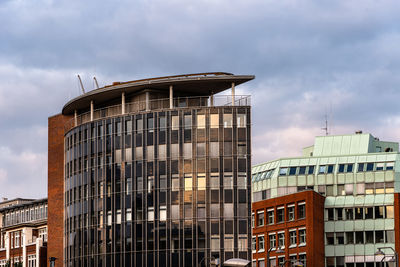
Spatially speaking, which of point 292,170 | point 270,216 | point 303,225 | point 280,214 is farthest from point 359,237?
point 292,170

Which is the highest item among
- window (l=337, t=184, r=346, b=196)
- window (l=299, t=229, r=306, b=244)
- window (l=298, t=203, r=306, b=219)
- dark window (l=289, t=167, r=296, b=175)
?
dark window (l=289, t=167, r=296, b=175)

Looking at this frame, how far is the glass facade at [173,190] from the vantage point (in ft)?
373

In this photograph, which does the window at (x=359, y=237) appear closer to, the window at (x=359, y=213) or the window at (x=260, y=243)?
the window at (x=359, y=213)

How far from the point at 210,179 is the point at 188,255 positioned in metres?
9.51

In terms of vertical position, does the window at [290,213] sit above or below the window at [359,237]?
above

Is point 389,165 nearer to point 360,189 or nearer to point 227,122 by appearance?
point 360,189

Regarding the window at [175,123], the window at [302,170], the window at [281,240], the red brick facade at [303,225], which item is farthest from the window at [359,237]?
the window at [175,123]

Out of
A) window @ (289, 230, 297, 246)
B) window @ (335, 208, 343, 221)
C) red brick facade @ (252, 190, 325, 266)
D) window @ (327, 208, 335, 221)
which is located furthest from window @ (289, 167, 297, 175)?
window @ (289, 230, 297, 246)

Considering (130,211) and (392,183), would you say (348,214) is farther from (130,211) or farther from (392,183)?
(130,211)

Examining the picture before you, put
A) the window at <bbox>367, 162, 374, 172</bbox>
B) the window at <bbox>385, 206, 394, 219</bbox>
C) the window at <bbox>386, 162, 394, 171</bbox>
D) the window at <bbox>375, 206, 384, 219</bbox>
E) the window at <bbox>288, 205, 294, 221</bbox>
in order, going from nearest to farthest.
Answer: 1. the window at <bbox>385, 206, 394, 219</bbox>
2. the window at <bbox>375, 206, 384, 219</bbox>
3. the window at <bbox>288, 205, 294, 221</bbox>
4. the window at <bbox>386, 162, 394, 171</bbox>
5. the window at <bbox>367, 162, 374, 172</bbox>

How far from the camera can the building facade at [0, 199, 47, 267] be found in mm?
148500

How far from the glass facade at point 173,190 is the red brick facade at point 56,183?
35.3 ft

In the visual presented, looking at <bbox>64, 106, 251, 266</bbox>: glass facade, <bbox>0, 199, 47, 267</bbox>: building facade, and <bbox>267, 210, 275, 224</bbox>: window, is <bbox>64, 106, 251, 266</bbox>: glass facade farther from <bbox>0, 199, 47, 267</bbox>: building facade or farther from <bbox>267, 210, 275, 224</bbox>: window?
<bbox>267, 210, 275, 224</bbox>: window

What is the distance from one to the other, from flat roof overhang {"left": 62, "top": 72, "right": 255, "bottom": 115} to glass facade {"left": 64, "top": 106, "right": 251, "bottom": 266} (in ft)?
11.0
